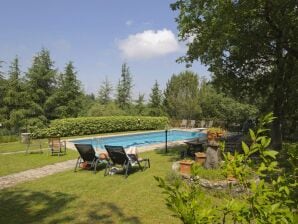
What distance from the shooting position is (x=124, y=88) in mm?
41625

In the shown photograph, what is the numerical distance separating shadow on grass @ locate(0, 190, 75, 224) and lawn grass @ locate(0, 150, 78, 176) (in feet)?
9.57

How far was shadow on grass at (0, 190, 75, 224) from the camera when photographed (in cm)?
589

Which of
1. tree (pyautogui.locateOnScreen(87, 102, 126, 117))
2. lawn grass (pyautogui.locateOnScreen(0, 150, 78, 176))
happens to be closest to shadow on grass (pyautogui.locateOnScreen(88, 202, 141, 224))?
lawn grass (pyautogui.locateOnScreen(0, 150, 78, 176))

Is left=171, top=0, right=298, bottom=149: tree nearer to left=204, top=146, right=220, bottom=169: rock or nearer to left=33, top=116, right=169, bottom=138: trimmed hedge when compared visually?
left=204, top=146, right=220, bottom=169: rock

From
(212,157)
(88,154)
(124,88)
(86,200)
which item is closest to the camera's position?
(86,200)

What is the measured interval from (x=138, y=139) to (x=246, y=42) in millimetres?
12692

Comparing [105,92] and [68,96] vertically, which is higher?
[105,92]

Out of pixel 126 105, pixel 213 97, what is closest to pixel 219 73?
pixel 213 97

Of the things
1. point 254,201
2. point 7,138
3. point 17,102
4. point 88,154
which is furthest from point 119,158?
point 17,102

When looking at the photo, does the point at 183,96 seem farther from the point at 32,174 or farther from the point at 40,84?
the point at 32,174

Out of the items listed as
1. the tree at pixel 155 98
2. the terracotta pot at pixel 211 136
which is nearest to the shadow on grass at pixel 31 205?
the terracotta pot at pixel 211 136

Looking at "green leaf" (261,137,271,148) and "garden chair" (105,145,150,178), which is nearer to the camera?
"green leaf" (261,137,271,148)

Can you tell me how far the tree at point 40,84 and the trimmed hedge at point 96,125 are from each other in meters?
4.00

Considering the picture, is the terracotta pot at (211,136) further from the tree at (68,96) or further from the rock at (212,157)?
the tree at (68,96)
